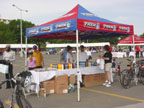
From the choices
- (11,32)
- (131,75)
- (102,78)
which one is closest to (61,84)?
(102,78)

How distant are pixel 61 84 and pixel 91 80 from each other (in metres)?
1.88

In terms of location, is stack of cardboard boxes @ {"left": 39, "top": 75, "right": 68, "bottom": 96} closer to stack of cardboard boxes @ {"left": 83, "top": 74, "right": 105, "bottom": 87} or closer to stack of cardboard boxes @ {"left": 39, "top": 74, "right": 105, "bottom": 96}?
stack of cardboard boxes @ {"left": 39, "top": 74, "right": 105, "bottom": 96}

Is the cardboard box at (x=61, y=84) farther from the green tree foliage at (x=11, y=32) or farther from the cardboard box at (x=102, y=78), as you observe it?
the green tree foliage at (x=11, y=32)

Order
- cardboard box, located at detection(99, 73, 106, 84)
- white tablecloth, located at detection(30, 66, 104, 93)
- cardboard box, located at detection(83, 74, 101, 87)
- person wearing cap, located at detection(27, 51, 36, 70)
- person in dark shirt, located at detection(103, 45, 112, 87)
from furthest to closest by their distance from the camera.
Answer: cardboard box, located at detection(99, 73, 106, 84) < cardboard box, located at detection(83, 74, 101, 87) < person in dark shirt, located at detection(103, 45, 112, 87) < person wearing cap, located at detection(27, 51, 36, 70) < white tablecloth, located at detection(30, 66, 104, 93)

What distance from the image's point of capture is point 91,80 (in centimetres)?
891

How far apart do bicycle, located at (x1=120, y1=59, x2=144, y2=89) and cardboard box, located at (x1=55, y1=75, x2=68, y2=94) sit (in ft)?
8.07

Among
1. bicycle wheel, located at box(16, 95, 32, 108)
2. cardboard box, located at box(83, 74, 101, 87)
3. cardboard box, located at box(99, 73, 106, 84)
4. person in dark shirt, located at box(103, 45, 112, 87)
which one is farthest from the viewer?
cardboard box, located at box(99, 73, 106, 84)

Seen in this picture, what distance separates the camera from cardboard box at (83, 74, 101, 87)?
8.72m

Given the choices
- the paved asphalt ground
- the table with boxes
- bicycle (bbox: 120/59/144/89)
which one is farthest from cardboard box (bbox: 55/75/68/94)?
bicycle (bbox: 120/59/144/89)

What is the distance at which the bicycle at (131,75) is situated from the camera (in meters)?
8.31

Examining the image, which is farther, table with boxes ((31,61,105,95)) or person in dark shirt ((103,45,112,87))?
person in dark shirt ((103,45,112,87))

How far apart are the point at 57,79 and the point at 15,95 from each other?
10.6 feet

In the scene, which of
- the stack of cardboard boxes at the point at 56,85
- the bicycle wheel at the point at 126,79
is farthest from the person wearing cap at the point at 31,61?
the bicycle wheel at the point at 126,79

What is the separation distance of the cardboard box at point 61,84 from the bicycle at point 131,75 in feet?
8.07
